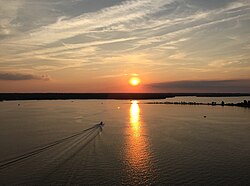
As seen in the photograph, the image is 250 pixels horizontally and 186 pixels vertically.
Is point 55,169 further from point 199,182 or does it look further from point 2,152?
point 199,182

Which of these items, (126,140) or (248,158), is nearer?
(248,158)

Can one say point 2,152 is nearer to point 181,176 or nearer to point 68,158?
point 68,158

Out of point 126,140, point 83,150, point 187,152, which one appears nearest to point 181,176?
point 187,152

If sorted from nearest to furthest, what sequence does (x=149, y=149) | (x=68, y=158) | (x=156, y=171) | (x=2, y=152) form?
(x=156, y=171) < (x=68, y=158) < (x=2, y=152) < (x=149, y=149)

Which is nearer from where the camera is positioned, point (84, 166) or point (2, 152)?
point (84, 166)

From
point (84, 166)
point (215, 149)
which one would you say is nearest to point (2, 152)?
point (84, 166)

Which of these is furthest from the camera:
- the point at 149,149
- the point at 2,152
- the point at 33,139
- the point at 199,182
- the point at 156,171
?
the point at 33,139

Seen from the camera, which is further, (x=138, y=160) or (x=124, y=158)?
(x=124, y=158)

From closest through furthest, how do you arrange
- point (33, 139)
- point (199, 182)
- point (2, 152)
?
point (199, 182) < point (2, 152) < point (33, 139)

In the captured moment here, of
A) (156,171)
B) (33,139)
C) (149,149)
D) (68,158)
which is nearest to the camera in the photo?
Result: (156,171)
